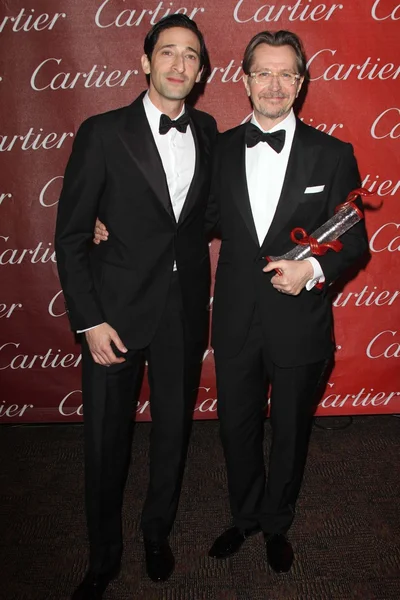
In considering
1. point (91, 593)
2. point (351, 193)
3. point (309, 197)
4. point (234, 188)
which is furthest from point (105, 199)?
point (91, 593)

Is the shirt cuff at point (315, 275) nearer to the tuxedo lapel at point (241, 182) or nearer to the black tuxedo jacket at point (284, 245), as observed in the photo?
the black tuxedo jacket at point (284, 245)

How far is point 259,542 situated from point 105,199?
1.75 m

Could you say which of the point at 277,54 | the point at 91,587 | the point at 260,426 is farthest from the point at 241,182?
→ the point at 91,587

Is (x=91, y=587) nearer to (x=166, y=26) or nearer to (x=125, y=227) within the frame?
(x=125, y=227)

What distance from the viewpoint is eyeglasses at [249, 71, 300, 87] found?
2.09m

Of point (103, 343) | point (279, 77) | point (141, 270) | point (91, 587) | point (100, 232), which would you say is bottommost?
point (91, 587)

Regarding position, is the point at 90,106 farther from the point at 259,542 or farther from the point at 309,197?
the point at 259,542

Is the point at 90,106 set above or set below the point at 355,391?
above

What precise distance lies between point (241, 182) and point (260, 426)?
1.08 metres

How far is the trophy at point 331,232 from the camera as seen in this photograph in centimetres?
203

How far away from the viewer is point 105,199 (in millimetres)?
2119

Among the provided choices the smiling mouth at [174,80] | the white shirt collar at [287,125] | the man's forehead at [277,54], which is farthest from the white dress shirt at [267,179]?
the smiling mouth at [174,80]

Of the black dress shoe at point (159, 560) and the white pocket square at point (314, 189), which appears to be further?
the black dress shoe at point (159, 560)

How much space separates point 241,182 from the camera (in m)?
2.20
